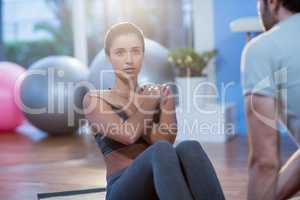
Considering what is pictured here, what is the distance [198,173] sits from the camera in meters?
1.52

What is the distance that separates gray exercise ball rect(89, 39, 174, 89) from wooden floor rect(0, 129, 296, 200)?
1.64ft

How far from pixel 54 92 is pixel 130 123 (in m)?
2.26

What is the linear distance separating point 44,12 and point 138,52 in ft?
12.9

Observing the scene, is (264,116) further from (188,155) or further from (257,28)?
(257,28)

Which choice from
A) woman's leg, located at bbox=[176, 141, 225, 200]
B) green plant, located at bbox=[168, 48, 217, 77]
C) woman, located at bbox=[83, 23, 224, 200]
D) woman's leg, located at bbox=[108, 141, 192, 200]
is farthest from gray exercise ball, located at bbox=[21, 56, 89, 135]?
woman's leg, located at bbox=[176, 141, 225, 200]

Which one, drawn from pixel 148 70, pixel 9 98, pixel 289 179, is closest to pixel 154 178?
pixel 289 179

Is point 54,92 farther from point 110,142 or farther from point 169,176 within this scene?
point 169,176

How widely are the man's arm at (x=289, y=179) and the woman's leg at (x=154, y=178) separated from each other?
259 mm

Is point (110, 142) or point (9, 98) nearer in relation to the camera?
point (110, 142)

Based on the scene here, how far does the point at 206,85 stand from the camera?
4.00m

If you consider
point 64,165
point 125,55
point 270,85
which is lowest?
point 64,165

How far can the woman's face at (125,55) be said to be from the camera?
173cm

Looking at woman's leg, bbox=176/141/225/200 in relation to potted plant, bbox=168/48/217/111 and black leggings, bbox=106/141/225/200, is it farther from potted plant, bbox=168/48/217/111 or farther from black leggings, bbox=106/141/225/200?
potted plant, bbox=168/48/217/111

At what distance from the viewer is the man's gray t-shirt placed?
1.20 metres
